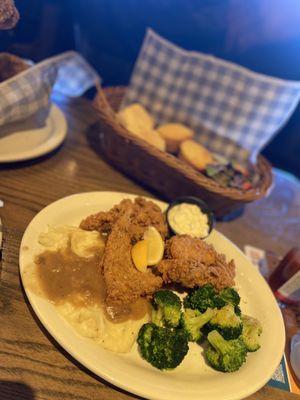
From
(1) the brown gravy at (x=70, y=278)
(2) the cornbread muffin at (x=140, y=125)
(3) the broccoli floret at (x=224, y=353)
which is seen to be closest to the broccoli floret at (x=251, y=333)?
(3) the broccoli floret at (x=224, y=353)

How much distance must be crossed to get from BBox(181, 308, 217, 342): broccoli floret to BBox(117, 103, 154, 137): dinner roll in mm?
1355

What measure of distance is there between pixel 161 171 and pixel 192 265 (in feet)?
2.70

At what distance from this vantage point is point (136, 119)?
106 inches

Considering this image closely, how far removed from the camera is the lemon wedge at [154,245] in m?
1.88

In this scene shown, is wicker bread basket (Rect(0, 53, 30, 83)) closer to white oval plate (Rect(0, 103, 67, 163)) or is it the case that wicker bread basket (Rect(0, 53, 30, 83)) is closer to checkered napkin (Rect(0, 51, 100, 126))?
checkered napkin (Rect(0, 51, 100, 126))

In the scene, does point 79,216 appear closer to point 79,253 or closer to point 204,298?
point 79,253

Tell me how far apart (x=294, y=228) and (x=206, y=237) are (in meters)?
1.11

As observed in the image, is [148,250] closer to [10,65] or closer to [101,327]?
[101,327]

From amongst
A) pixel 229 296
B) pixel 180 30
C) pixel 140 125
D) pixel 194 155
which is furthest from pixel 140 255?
pixel 180 30

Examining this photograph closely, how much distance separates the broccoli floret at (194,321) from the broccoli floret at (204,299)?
0.02 m

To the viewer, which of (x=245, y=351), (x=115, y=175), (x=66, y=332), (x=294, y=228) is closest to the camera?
(x=66, y=332)

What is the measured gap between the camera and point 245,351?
66.5 inches

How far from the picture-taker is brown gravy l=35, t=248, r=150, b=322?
1.67 m

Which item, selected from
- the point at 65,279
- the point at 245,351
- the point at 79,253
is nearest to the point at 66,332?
the point at 65,279
